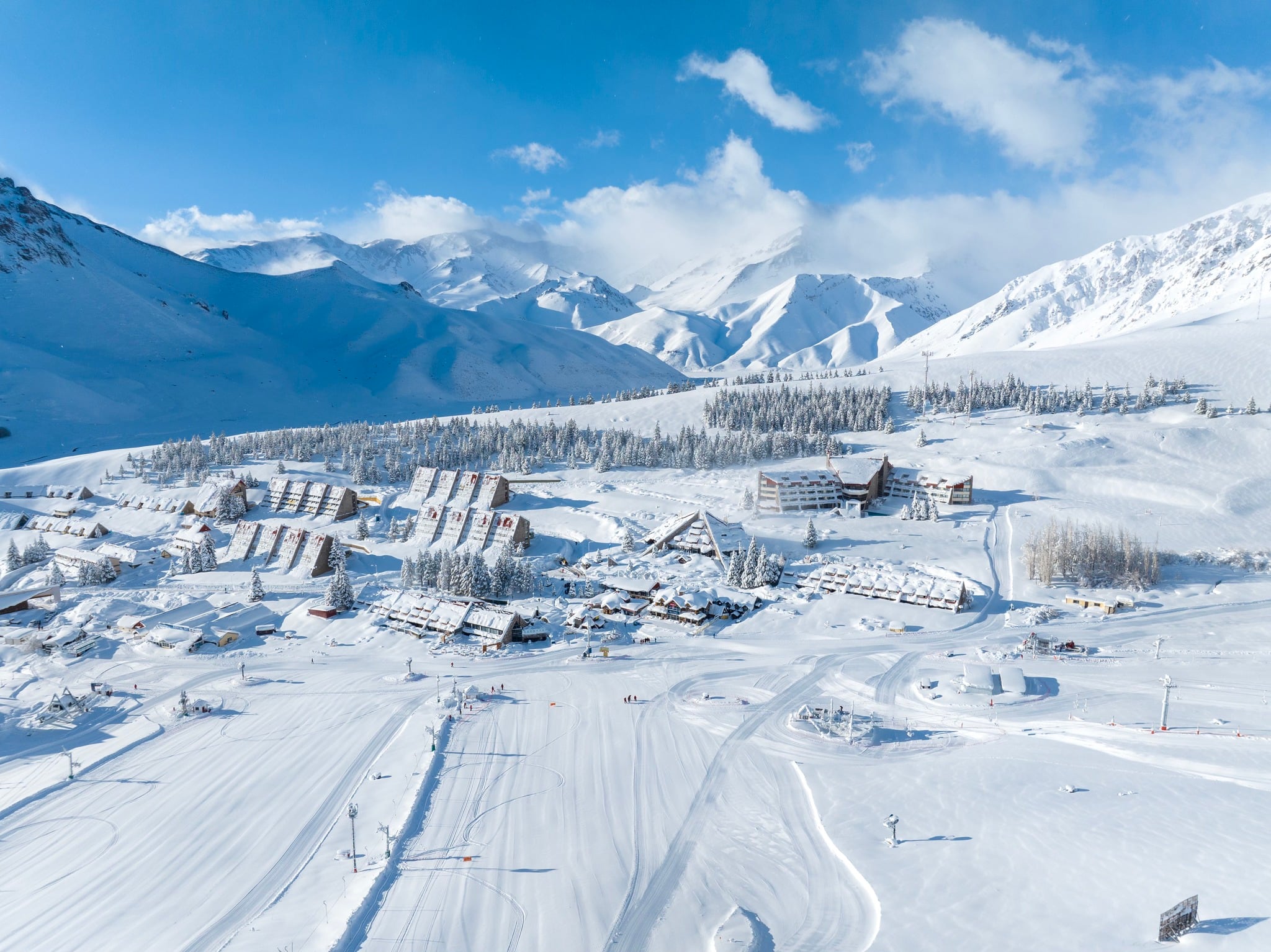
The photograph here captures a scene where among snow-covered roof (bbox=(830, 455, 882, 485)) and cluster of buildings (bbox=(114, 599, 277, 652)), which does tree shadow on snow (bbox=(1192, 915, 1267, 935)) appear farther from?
snow-covered roof (bbox=(830, 455, 882, 485))

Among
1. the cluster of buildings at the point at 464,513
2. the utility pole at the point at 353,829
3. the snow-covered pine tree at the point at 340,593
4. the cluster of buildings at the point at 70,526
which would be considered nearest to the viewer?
the utility pole at the point at 353,829

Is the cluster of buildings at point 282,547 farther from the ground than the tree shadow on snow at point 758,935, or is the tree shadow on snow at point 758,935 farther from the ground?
the cluster of buildings at point 282,547

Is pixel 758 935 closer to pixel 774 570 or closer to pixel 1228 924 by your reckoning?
pixel 1228 924

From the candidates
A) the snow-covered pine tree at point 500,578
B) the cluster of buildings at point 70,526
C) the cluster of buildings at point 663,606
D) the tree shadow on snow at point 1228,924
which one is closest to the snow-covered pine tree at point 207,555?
the cluster of buildings at point 70,526

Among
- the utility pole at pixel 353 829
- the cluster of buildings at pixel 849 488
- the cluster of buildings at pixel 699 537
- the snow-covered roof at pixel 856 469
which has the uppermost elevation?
the snow-covered roof at pixel 856 469

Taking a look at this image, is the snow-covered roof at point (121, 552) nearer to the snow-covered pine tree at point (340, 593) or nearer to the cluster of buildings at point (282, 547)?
the cluster of buildings at point (282, 547)

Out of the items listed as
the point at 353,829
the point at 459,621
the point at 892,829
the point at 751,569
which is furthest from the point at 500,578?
the point at 892,829
